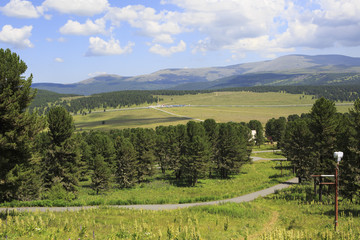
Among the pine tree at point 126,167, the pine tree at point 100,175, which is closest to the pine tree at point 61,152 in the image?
the pine tree at point 100,175

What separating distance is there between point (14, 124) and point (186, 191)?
1814 inches

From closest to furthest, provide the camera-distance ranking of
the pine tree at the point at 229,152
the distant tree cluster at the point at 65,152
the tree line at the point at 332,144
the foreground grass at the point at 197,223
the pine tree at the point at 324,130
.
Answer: the foreground grass at the point at 197,223, the distant tree cluster at the point at 65,152, the tree line at the point at 332,144, the pine tree at the point at 324,130, the pine tree at the point at 229,152

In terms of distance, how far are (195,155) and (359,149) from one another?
40.7 m

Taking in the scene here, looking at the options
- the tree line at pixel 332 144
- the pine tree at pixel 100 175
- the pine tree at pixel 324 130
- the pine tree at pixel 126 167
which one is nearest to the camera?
the tree line at pixel 332 144

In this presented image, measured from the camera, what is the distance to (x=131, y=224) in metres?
24.0

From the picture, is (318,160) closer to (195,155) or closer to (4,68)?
(195,155)

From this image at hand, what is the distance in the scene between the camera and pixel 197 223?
975 inches

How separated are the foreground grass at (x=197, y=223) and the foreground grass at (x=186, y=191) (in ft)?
27.1

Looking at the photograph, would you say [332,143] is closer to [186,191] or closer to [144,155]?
[186,191]

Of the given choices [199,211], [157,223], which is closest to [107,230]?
[157,223]

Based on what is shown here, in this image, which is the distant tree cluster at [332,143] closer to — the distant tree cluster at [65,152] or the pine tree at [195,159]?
the pine tree at [195,159]

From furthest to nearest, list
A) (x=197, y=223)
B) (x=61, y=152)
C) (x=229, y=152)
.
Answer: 1. (x=229, y=152)
2. (x=61, y=152)
3. (x=197, y=223)

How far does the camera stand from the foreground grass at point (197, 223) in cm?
1869

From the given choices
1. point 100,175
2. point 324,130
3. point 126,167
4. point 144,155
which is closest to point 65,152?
point 100,175
